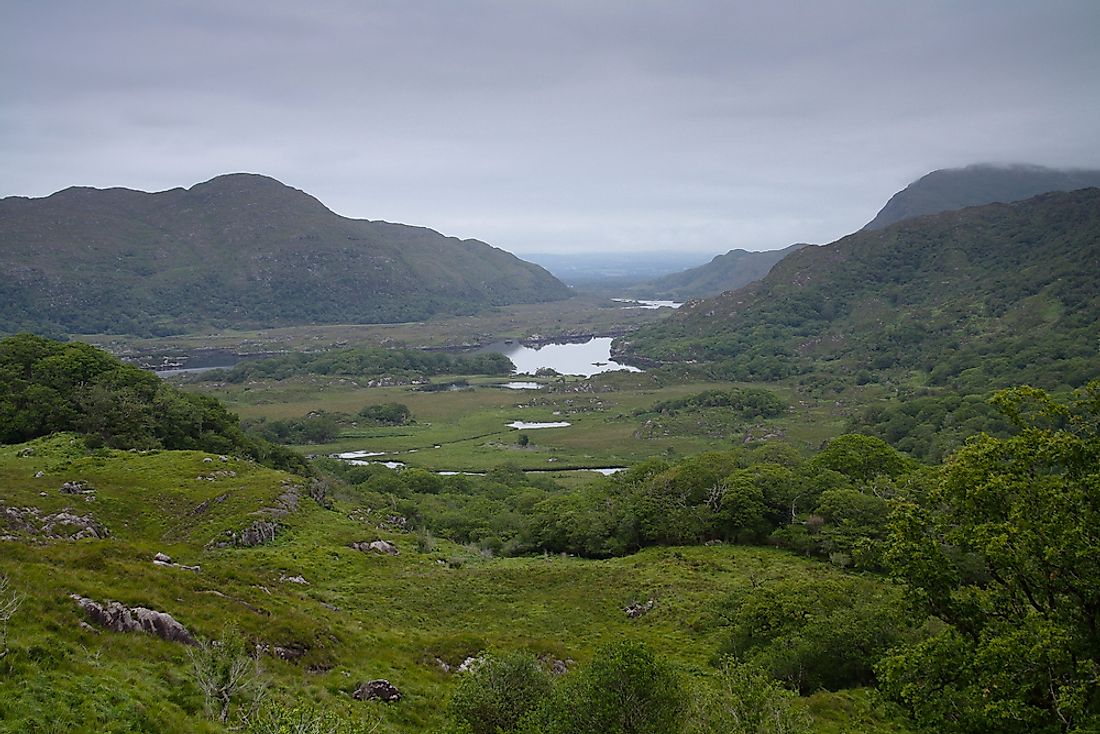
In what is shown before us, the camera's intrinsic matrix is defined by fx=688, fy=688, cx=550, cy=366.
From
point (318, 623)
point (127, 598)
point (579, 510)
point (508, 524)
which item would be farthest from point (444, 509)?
point (127, 598)

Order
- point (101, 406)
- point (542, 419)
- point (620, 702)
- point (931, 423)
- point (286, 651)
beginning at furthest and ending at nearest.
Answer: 1. point (542, 419)
2. point (931, 423)
3. point (101, 406)
4. point (286, 651)
5. point (620, 702)

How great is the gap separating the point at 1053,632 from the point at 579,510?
50.4 m

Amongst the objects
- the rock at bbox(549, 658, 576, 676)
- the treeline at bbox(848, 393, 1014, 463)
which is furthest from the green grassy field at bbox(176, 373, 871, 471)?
the rock at bbox(549, 658, 576, 676)

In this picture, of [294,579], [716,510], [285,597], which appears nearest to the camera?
[285,597]

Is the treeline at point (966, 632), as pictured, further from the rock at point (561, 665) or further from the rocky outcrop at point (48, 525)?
the rocky outcrop at point (48, 525)

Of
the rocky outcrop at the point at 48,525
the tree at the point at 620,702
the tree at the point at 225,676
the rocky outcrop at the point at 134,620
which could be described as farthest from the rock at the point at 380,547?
the tree at the point at 620,702

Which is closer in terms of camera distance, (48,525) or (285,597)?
(285,597)

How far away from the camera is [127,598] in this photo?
23.2 m

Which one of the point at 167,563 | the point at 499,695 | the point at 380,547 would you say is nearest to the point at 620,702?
the point at 499,695

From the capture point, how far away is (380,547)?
51656mm

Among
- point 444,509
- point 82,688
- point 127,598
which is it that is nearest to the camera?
point 82,688

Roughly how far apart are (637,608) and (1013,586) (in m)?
27.2

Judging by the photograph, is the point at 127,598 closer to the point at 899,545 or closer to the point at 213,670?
the point at 213,670

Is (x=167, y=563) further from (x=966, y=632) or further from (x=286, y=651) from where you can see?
(x=966, y=632)
